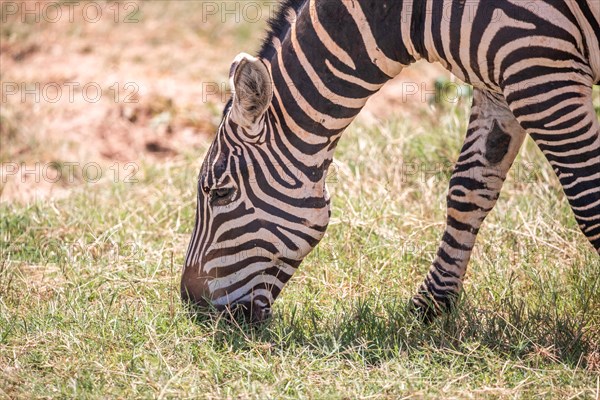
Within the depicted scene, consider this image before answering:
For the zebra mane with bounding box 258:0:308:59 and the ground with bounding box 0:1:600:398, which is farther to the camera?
the zebra mane with bounding box 258:0:308:59

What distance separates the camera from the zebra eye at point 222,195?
4633 millimetres

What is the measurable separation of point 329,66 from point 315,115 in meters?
0.27

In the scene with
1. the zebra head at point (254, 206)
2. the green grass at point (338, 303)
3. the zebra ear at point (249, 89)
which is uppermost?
the zebra ear at point (249, 89)

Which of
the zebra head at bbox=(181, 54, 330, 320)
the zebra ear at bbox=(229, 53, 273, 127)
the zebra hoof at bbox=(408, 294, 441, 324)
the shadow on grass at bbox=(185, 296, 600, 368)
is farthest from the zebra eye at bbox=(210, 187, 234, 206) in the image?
the zebra hoof at bbox=(408, 294, 441, 324)

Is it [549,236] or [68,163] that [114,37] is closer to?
[68,163]

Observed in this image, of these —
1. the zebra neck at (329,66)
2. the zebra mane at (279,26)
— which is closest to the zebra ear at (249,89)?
the zebra neck at (329,66)

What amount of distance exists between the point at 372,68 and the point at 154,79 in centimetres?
563

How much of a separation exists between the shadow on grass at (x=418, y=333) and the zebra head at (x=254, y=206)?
0.60ft

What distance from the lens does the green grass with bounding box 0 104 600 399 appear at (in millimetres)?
4188

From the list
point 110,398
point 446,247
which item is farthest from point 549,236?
point 110,398

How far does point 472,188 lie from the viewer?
16.8 feet

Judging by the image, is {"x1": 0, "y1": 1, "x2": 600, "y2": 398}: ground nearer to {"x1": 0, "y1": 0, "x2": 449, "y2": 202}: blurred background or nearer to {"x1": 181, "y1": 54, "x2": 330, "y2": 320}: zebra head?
{"x1": 0, "y1": 0, "x2": 449, "y2": 202}: blurred background

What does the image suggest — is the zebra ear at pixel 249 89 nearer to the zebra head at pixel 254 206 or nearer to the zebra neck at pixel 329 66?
the zebra head at pixel 254 206

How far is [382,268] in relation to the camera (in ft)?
18.5
